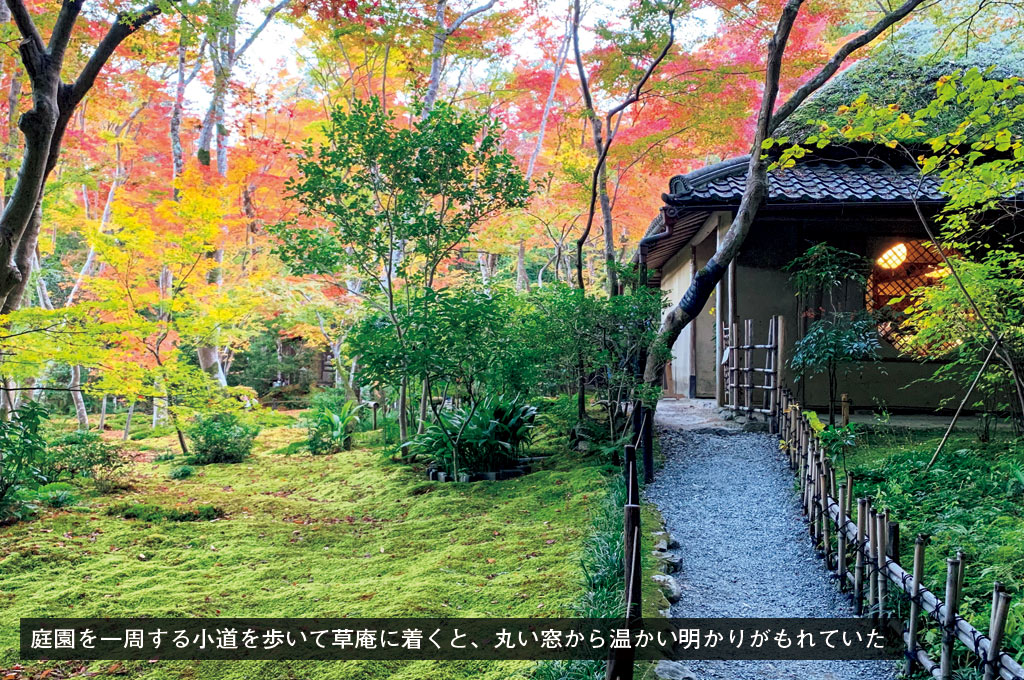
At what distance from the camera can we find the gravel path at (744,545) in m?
3.30

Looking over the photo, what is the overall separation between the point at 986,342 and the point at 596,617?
541 centimetres

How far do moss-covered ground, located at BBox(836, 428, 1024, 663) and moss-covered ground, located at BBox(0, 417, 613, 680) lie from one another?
7.32 feet

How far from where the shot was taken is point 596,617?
3.24 metres

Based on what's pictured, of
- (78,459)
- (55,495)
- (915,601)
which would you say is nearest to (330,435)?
(78,459)

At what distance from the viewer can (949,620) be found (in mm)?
2836

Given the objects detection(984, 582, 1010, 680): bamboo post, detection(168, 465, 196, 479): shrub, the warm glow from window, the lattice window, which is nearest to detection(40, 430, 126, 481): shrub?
detection(168, 465, 196, 479): shrub

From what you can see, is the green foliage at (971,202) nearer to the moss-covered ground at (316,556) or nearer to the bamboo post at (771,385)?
the bamboo post at (771,385)

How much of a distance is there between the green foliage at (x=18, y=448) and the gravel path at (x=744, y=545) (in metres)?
5.40

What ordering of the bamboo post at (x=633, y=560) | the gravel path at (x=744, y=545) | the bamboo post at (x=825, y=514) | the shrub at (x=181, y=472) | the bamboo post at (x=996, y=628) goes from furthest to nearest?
the shrub at (x=181, y=472), the bamboo post at (x=825, y=514), the gravel path at (x=744, y=545), the bamboo post at (x=633, y=560), the bamboo post at (x=996, y=628)

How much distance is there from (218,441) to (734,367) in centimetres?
759

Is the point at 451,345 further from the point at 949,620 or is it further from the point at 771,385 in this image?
the point at 949,620

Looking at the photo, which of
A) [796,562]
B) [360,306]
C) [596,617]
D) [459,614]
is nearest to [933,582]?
[796,562]

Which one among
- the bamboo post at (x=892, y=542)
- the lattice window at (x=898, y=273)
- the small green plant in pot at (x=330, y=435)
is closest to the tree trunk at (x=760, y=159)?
the lattice window at (x=898, y=273)

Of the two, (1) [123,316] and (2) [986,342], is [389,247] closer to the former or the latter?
(1) [123,316]
